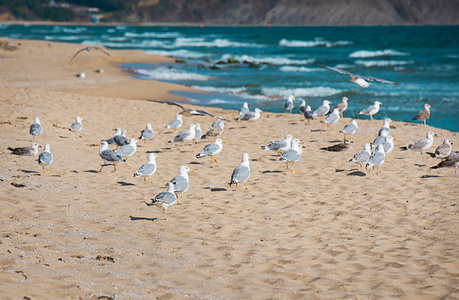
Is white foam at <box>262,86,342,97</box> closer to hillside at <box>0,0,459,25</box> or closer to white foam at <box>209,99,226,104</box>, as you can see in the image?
white foam at <box>209,99,226,104</box>

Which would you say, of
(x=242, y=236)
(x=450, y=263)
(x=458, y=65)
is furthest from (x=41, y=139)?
(x=458, y=65)

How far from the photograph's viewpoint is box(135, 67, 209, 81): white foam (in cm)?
2962

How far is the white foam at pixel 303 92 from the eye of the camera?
2580cm

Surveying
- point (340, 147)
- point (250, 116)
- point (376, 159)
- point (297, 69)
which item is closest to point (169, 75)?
point (297, 69)

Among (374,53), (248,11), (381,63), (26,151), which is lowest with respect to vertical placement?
(26,151)

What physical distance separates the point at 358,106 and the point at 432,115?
332cm

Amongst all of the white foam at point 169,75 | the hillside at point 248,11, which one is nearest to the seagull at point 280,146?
the white foam at point 169,75

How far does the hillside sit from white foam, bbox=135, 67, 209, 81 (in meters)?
137

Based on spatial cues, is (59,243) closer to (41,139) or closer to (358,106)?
(41,139)

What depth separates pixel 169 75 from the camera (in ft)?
99.5

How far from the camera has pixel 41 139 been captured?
13.4 metres

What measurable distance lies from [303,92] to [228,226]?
63.2 feet

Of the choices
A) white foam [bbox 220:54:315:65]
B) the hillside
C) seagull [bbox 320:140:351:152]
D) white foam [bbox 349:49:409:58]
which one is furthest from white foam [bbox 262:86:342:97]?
the hillside

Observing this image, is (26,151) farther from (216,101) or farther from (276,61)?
(276,61)
